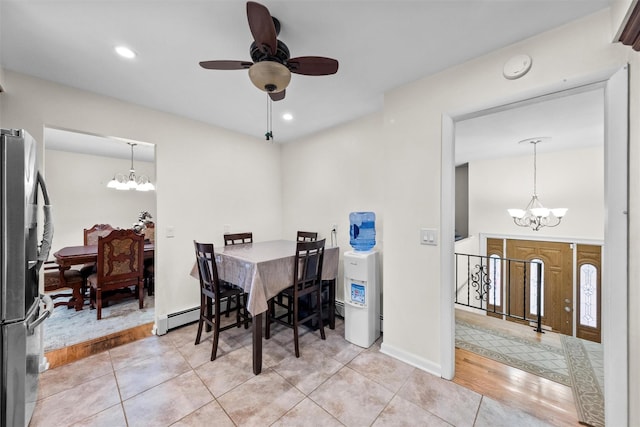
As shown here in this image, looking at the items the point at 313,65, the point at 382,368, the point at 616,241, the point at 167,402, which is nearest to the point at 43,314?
the point at 167,402

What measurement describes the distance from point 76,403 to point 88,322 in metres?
1.70

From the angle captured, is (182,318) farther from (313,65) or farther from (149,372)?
(313,65)

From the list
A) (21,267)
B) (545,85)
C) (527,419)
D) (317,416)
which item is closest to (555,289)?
(527,419)

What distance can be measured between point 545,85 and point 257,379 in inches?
114

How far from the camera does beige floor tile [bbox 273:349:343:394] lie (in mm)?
1917

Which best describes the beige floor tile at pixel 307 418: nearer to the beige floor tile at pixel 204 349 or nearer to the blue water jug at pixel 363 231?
the beige floor tile at pixel 204 349

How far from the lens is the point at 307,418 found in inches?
62.7

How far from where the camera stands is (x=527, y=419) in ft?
5.16

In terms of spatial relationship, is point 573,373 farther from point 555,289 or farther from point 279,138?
point 279,138

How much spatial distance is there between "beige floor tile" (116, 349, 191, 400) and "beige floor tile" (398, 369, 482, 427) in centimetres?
183

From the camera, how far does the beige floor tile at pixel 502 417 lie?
154cm

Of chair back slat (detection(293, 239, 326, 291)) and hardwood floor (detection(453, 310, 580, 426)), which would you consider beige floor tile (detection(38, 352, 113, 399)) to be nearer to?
chair back slat (detection(293, 239, 326, 291))

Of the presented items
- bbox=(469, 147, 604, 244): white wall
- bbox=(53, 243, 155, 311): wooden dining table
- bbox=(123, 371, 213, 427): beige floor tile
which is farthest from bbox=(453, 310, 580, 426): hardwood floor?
bbox=(53, 243, 155, 311): wooden dining table

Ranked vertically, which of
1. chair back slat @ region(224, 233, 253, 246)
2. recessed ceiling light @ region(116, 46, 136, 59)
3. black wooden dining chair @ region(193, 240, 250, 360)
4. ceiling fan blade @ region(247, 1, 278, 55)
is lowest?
black wooden dining chair @ region(193, 240, 250, 360)
